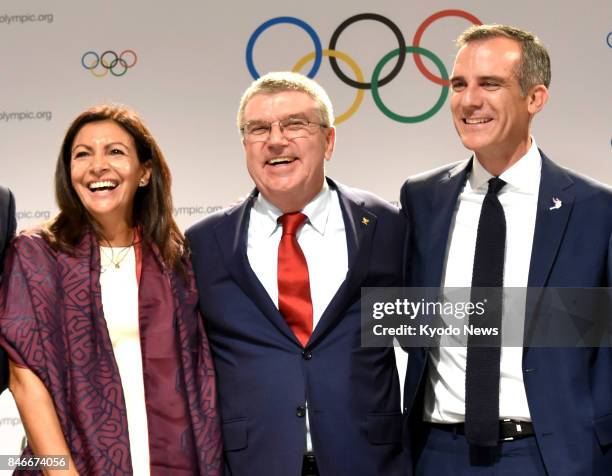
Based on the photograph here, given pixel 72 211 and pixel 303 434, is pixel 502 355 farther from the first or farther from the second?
pixel 72 211

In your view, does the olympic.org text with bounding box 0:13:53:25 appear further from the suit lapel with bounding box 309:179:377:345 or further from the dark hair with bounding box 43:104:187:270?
the suit lapel with bounding box 309:179:377:345

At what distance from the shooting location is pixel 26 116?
15.8 ft

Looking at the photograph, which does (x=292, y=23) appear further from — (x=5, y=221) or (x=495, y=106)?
(x=5, y=221)

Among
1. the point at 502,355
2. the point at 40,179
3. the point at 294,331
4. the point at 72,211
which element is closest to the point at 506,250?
the point at 502,355

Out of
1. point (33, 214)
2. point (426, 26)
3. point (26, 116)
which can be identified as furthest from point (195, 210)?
point (426, 26)

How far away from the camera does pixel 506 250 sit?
8.60 ft

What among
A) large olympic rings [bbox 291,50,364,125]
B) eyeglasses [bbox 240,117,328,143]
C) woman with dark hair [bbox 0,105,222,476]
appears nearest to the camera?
woman with dark hair [bbox 0,105,222,476]

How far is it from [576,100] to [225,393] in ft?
9.00

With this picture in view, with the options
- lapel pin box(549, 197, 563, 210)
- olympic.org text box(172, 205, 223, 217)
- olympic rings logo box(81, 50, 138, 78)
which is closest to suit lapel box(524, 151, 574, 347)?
lapel pin box(549, 197, 563, 210)

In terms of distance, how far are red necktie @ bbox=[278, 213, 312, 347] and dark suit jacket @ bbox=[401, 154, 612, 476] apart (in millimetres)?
412

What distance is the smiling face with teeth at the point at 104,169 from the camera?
2.66m

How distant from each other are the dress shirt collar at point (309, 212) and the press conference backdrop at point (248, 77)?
1713mm

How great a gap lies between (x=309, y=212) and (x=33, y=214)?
8.22ft

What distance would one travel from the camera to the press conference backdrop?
176 inches
